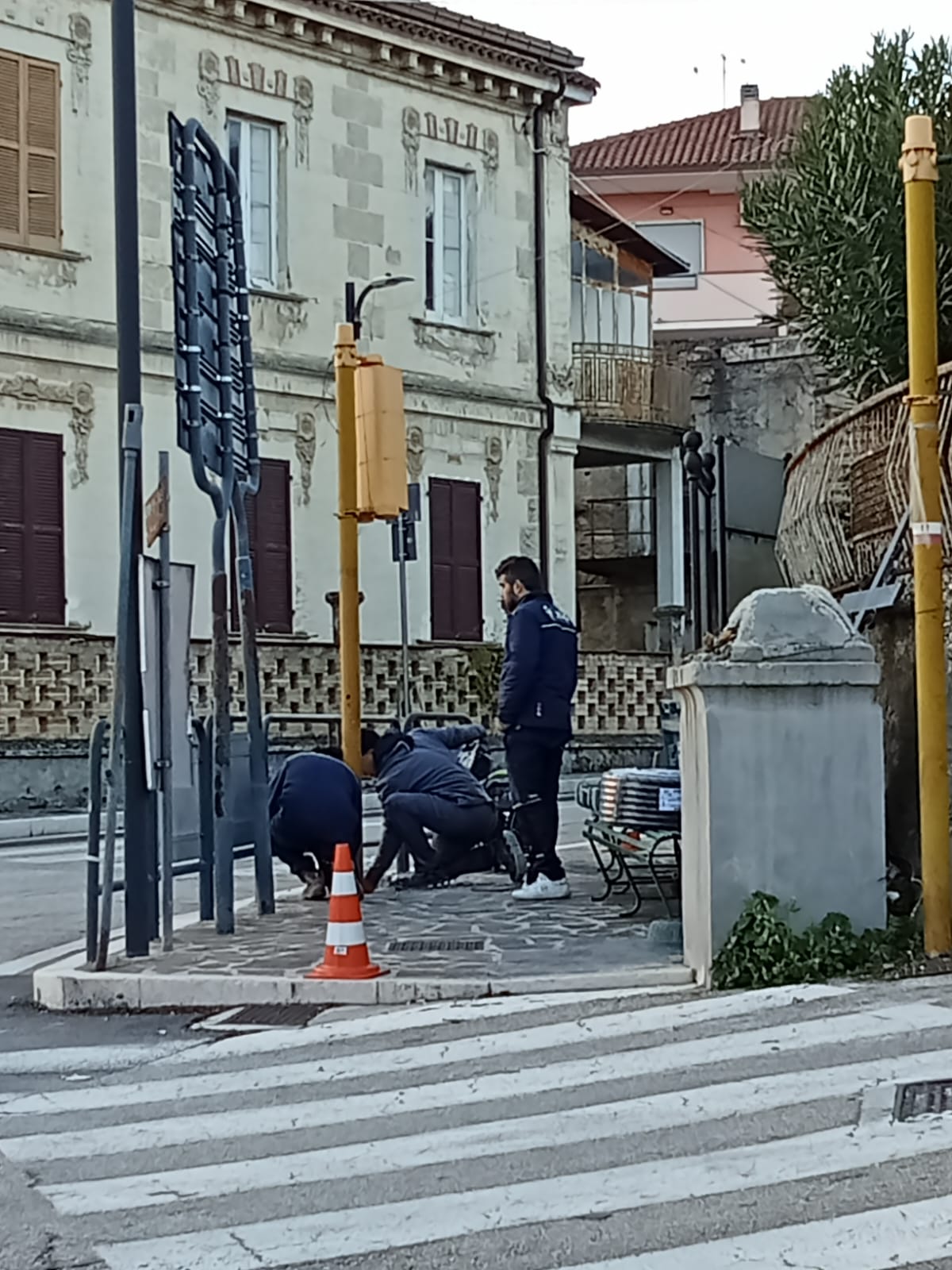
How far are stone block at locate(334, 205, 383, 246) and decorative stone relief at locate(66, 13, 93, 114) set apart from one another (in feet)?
12.6

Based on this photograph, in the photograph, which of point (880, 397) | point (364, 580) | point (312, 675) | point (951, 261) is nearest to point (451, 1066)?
point (880, 397)

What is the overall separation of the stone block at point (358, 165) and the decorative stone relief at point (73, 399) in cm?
501

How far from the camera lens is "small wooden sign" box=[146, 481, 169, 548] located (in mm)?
9086

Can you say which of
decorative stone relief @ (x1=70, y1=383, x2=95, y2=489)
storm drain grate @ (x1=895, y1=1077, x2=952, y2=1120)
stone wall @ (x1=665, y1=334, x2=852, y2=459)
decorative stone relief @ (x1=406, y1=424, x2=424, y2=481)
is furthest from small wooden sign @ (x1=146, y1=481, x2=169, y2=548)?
stone wall @ (x1=665, y1=334, x2=852, y2=459)

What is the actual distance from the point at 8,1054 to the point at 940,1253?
4.18 m

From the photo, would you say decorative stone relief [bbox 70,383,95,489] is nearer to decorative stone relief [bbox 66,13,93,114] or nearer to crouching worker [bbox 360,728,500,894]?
decorative stone relief [bbox 66,13,93,114]

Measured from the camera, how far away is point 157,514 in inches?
359

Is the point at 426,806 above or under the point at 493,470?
under

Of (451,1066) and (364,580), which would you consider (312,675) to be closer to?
(364,580)

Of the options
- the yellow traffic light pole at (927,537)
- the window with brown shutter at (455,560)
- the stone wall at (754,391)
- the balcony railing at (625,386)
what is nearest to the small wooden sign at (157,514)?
the yellow traffic light pole at (927,537)

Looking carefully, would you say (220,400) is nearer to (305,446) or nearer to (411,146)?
(305,446)

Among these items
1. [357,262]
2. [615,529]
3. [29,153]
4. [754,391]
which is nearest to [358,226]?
[357,262]

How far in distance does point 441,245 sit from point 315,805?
17.5m

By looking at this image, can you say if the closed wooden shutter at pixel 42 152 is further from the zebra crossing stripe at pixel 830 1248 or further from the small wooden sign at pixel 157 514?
the zebra crossing stripe at pixel 830 1248
